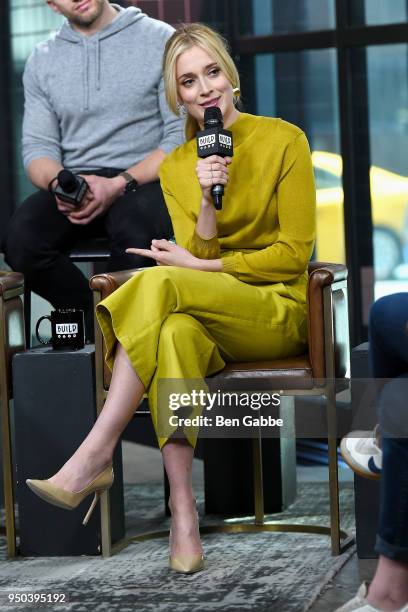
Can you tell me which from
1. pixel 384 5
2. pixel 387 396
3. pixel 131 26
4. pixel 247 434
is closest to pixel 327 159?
pixel 384 5

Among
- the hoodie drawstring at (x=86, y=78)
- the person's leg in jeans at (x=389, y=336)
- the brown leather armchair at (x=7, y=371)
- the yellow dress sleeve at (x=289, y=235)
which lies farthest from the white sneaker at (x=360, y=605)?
the hoodie drawstring at (x=86, y=78)

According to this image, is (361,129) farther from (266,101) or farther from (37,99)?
(37,99)

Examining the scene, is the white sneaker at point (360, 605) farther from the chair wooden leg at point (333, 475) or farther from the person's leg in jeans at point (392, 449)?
the chair wooden leg at point (333, 475)

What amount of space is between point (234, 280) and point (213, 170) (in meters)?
0.28

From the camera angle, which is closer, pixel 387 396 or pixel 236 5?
pixel 387 396

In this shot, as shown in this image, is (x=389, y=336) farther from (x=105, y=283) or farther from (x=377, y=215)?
(x=377, y=215)

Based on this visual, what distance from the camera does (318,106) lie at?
5.14 meters

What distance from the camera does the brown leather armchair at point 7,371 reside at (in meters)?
3.37

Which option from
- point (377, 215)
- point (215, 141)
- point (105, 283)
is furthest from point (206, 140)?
point (377, 215)

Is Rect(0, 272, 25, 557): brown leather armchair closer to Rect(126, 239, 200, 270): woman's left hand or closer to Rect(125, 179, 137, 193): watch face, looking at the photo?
Rect(126, 239, 200, 270): woman's left hand

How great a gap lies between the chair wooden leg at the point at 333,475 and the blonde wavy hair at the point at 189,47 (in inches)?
34.9

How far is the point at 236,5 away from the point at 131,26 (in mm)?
1183

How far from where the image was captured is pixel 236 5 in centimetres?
509

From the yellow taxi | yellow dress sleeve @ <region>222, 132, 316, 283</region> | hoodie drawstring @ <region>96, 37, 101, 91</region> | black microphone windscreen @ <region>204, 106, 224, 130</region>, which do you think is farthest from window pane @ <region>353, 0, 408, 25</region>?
black microphone windscreen @ <region>204, 106, 224, 130</region>
